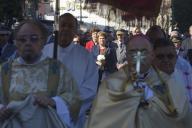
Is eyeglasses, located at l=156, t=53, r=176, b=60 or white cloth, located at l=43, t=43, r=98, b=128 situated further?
white cloth, located at l=43, t=43, r=98, b=128

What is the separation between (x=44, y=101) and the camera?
16.5ft

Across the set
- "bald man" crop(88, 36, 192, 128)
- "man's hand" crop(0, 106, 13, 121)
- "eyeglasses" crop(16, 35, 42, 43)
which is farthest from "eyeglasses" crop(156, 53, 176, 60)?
"man's hand" crop(0, 106, 13, 121)

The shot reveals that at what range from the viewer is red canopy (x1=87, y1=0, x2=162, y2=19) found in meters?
6.08

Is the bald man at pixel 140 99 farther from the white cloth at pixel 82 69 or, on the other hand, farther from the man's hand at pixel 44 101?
the white cloth at pixel 82 69

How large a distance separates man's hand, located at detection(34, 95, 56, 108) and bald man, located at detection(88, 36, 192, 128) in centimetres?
33

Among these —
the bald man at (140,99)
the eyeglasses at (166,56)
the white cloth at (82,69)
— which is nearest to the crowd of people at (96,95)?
the bald man at (140,99)

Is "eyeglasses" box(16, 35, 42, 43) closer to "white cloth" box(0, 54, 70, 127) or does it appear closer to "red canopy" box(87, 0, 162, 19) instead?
"white cloth" box(0, 54, 70, 127)

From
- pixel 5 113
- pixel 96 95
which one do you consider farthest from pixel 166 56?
pixel 5 113

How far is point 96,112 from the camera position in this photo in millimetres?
5008

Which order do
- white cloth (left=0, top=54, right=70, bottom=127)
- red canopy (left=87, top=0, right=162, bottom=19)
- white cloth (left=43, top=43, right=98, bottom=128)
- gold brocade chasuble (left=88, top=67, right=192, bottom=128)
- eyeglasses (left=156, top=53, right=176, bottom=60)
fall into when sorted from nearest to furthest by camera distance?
gold brocade chasuble (left=88, top=67, right=192, bottom=128) → white cloth (left=0, top=54, right=70, bottom=127) → eyeglasses (left=156, top=53, right=176, bottom=60) → red canopy (left=87, top=0, right=162, bottom=19) → white cloth (left=43, top=43, right=98, bottom=128)

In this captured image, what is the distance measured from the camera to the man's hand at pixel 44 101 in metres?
5.01

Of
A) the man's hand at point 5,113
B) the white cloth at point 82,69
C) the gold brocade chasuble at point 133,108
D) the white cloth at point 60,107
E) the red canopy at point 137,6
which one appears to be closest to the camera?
the gold brocade chasuble at point 133,108

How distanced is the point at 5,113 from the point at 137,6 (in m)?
1.79

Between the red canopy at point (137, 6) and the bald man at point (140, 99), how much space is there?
1.06m
